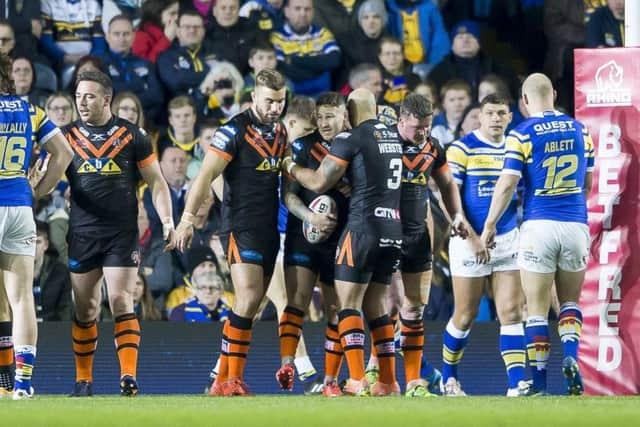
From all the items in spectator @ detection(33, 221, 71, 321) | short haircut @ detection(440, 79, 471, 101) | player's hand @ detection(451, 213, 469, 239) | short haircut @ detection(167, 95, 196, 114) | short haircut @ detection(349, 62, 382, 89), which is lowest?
spectator @ detection(33, 221, 71, 321)

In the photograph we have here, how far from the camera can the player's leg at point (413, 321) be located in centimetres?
1065

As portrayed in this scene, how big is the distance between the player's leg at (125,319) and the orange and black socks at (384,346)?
175 cm

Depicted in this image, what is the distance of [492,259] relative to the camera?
36.2 feet

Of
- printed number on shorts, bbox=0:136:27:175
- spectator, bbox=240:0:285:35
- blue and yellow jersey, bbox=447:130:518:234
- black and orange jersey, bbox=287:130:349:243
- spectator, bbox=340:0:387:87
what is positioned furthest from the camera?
spectator, bbox=340:0:387:87

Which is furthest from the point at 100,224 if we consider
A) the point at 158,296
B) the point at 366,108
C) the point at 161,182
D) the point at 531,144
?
the point at 158,296

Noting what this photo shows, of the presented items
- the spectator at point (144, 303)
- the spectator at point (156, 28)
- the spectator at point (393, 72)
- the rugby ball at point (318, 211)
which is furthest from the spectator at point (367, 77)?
the rugby ball at point (318, 211)

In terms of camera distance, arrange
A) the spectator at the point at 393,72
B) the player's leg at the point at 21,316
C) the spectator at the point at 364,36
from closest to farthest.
Result: the player's leg at the point at 21,316
the spectator at the point at 393,72
the spectator at the point at 364,36

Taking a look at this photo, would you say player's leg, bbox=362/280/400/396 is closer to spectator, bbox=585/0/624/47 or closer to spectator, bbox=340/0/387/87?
spectator, bbox=340/0/387/87

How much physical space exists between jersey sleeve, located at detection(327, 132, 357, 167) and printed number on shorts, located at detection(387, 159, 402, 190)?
11.5 inches

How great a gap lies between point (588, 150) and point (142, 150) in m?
3.21

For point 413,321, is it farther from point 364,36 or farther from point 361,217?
point 364,36

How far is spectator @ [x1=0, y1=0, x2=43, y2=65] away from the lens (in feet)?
50.3

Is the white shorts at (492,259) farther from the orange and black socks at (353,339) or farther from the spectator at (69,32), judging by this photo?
the spectator at (69,32)

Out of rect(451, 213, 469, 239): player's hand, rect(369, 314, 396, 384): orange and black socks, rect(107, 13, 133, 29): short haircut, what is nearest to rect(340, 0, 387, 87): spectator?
rect(107, 13, 133, 29): short haircut
